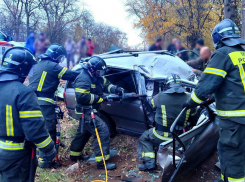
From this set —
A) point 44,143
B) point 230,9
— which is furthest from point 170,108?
point 230,9

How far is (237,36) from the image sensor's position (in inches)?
105

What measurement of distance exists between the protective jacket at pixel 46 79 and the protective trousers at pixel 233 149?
2.85 metres

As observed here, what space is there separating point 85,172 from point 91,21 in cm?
1596

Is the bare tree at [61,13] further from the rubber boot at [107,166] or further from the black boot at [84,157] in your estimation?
the rubber boot at [107,166]

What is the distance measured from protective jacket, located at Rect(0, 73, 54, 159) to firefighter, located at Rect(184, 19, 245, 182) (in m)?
1.82

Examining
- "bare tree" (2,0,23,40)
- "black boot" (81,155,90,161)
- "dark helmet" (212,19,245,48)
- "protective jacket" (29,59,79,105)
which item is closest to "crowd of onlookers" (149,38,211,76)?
"dark helmet" (212,19,245,48)

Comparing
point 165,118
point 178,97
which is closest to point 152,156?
point 165,118

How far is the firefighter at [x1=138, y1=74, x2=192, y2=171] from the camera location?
11.6 ft

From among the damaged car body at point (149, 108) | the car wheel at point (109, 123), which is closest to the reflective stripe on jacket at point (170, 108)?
the damaged car body at point (149, 108)

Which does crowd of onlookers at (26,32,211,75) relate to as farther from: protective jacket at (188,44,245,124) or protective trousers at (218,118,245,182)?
protective trousers at (218,118,245,182)

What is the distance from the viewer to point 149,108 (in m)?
4.47

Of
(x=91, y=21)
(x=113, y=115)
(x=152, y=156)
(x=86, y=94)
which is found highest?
(x=91, y=21)

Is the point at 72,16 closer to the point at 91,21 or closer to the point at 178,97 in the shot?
the point at 91,21

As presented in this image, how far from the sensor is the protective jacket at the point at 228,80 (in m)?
2.51
